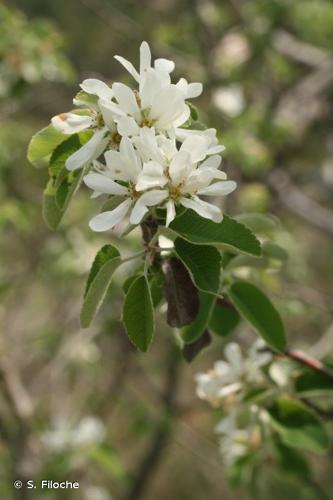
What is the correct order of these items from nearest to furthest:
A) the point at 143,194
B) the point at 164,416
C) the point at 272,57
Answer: the point at 143,194 < the point at 164,416 < the point at 272,57

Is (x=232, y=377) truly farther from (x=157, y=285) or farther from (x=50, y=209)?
(x=50, y=209)

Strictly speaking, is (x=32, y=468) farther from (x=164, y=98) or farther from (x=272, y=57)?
(x=272, y=57)

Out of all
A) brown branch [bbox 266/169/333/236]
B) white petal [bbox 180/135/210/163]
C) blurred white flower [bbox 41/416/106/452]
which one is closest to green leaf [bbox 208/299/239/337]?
white petal [bbox 180/135/210/163]

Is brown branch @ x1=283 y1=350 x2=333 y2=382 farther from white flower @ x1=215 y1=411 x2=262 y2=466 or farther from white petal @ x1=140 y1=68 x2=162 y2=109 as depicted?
white petal @ x1=140 y1=68 x2=162 y2=109

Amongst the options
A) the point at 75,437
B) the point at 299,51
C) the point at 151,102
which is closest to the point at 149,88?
the point at 151,102

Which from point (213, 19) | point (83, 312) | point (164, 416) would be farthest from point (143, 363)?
point (83, 312)

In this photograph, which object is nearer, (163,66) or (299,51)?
(163,66)
